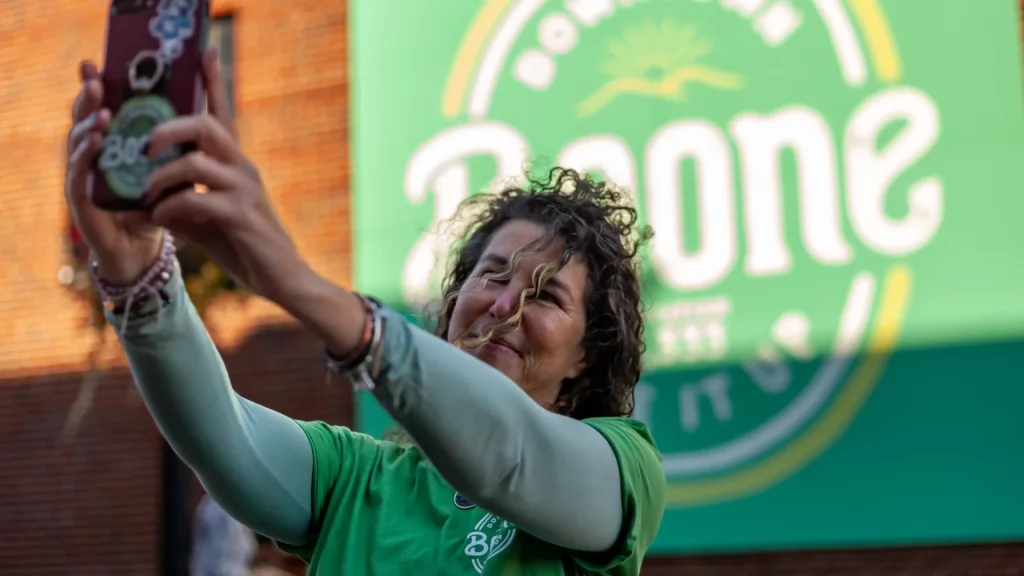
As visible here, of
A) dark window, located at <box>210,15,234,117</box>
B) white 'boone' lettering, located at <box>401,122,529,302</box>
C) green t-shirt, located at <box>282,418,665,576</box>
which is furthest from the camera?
dark window, located at <box>210,15,234,117</box>

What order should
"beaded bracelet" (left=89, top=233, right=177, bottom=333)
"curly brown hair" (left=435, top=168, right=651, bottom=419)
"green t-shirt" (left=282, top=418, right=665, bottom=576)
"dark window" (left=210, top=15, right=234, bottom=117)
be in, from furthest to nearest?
1. "dark window" (left=210, top=15, right=234, bottom=117)
2. "curly brown hair" (left=435, top=168, right=651, bottom=419)
3. "green t-shirt" (left=282, top=418, right=665, bottom=576)
4. "beaded bracelet" (left=89, top=233, right=177, bottom=333)

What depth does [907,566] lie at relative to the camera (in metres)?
5.38

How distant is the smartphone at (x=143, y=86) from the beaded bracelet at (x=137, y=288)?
0.11 metres

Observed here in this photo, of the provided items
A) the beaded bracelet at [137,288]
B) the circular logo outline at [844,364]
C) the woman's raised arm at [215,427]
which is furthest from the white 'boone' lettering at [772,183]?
the beaded bracelet at [137,288]

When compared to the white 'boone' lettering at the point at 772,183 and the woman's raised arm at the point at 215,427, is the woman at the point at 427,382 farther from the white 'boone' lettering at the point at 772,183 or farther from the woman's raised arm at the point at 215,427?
the white 'boone' lettering at the point at 772,183

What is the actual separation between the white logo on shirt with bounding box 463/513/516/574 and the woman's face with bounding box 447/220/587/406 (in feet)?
0.74

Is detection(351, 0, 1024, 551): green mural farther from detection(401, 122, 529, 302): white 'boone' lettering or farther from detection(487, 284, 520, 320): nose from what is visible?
detection(487, 284, 520, 320): nose

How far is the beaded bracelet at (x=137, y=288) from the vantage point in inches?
41.1

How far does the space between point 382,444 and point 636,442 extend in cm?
42

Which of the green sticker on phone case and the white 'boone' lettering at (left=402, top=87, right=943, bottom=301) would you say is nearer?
the green sticker on phone case

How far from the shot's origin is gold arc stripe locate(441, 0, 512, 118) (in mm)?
6539

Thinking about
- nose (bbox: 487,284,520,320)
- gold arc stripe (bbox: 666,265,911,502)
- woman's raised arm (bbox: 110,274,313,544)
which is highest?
nose (bbox: 487,284,520,320)

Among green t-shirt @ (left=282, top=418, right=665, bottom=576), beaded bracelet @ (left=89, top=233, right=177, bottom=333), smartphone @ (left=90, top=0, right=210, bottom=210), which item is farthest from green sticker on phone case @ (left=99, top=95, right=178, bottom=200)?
green t-shirt @ (left=282, top=418, right=665, bottom=576)

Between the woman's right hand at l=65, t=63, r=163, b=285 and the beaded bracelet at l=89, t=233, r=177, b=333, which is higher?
the woman's right hand at l=65, t=63, r=163, b=285
